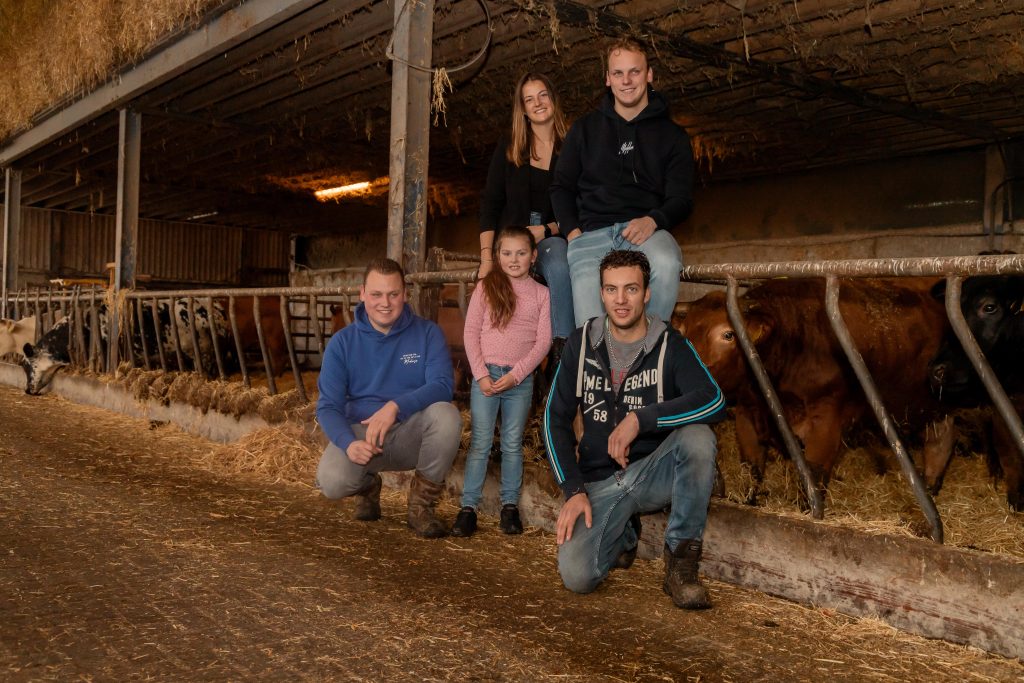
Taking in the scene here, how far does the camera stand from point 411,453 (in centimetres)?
404

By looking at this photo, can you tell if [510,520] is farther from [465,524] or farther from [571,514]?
[571,514]

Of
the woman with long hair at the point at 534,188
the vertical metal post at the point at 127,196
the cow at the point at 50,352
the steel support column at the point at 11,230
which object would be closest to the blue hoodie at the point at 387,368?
the woman with long hair at the point at 534,188

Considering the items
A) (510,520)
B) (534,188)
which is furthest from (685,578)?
(534,188)

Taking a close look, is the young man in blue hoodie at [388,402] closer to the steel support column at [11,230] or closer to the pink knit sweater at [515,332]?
the pink knit sweater at [515,332]

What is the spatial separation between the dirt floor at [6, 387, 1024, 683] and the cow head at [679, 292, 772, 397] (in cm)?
109

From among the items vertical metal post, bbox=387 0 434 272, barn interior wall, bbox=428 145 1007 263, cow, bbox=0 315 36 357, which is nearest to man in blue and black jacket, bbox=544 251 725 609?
vertical metal post, bbox=387 0 434 272

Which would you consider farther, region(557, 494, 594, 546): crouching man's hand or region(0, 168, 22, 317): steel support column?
region(0, 168, 22, 317): steel support column

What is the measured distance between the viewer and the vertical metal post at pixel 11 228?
12070 millimetres

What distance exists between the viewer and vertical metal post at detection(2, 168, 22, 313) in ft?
39.6

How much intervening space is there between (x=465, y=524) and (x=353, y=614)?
1126 millimetres

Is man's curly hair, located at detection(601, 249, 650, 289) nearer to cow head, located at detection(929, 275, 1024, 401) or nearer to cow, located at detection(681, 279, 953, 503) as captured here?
cow, located at detection(681, 279, 953, 503)

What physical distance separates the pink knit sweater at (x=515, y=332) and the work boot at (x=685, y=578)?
111 centimetres

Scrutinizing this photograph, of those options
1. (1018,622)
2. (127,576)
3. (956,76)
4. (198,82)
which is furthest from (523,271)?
(198,82)

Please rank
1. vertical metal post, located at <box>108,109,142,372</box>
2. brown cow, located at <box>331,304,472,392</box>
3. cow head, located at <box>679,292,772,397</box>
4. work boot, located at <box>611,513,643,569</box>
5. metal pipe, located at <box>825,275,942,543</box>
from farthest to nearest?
1. vertical metal post, located at <box>108,109,142,372</box>
2. brown cow, located at <box>331,304,472,392</box>
3. cow head, located at <box>679,292,772,397</box>
4. work boot, located at <box>611,513,643,569</box>
5. metal pipe, located at <box>825,275,942,543</box>
